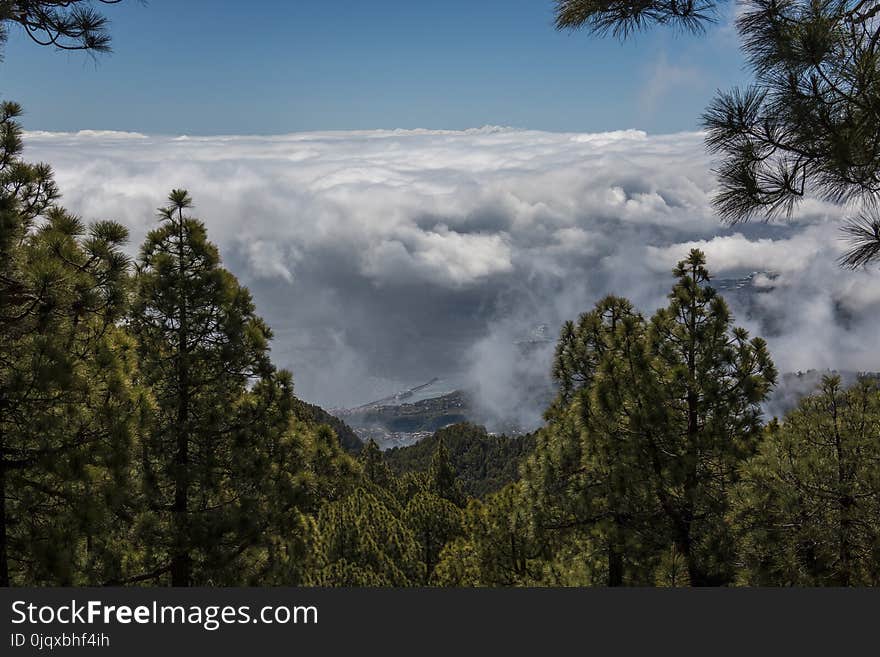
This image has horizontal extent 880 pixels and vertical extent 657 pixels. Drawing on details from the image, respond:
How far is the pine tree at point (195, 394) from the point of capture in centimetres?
745

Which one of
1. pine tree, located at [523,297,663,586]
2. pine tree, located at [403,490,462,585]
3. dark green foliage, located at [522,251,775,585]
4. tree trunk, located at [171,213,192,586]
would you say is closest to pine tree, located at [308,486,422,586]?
pine tree, located at [403,490,462,585]

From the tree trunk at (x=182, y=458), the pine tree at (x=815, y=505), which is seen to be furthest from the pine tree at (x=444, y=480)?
the pine tree at (x=815, y=505)

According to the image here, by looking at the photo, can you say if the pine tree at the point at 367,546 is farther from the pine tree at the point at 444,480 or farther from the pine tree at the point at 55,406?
the pine tree at the point at 55,406

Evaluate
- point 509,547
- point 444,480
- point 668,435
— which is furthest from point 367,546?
point 668,435

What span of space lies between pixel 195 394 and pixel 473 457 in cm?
12888

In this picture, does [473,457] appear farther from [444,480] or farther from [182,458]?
[182,458]

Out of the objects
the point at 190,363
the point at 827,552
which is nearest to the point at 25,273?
the point at 190,363

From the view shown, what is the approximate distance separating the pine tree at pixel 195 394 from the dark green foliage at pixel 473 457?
358ft

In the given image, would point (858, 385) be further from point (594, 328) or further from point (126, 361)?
point (126, 361)

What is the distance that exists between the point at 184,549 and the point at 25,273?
13.1ft

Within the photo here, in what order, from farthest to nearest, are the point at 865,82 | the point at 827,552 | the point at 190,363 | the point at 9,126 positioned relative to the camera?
the point at 190,363 < the point at 827,552 < the point at 9,126 < the point at 865,82

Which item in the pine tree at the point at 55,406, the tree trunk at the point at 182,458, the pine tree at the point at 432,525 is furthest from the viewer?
the pine tree at the point at 432,525

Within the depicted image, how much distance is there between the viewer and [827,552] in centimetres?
695

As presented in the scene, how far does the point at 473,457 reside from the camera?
437 ft
